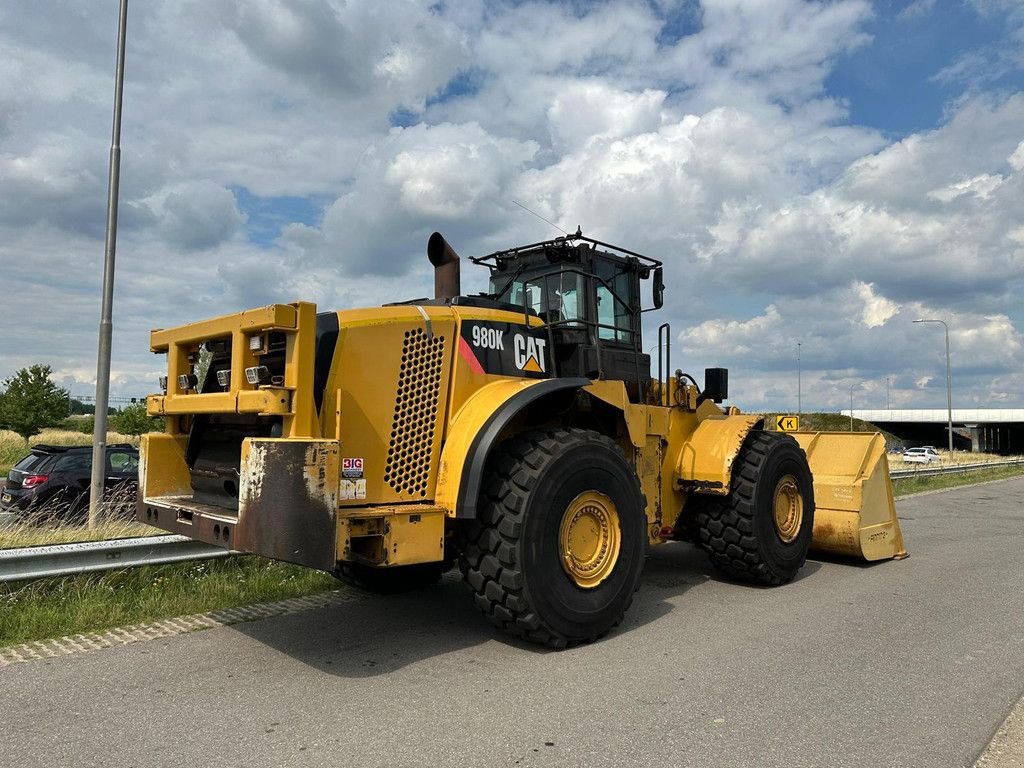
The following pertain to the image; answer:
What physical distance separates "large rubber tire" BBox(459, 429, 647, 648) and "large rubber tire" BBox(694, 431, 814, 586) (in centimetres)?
187

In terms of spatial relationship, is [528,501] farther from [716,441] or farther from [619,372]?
[716,441]

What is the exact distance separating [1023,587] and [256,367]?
692 cm

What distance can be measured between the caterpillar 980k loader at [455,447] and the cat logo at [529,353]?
2cm

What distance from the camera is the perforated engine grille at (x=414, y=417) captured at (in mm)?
4938

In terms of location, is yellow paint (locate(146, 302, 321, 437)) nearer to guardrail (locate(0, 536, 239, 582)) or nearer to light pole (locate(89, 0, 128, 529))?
guardrail (locate(0, 536, 239, 582))

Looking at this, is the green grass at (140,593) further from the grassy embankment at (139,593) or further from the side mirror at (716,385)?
the side mirror at (716,385)

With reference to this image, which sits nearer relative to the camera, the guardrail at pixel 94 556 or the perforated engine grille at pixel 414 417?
the perforated engine grille at pixel 414 417

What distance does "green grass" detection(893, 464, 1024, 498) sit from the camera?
19.5 meters

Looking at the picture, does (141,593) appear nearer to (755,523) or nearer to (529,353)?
(529,353)

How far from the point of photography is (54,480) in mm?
11625

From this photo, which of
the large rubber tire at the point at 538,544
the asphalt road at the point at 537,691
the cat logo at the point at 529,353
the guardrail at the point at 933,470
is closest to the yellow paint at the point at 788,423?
the asphalt road at the point at 537,691

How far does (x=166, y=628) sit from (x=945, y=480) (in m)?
22.8

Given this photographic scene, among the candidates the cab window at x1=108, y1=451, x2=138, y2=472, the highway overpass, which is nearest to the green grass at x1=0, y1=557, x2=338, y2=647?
the cab window at x1=108, y1=451, x2=138, y2=472

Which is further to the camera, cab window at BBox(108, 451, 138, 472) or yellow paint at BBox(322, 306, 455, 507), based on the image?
cab window at BBox(108, 451, 138, 472)
